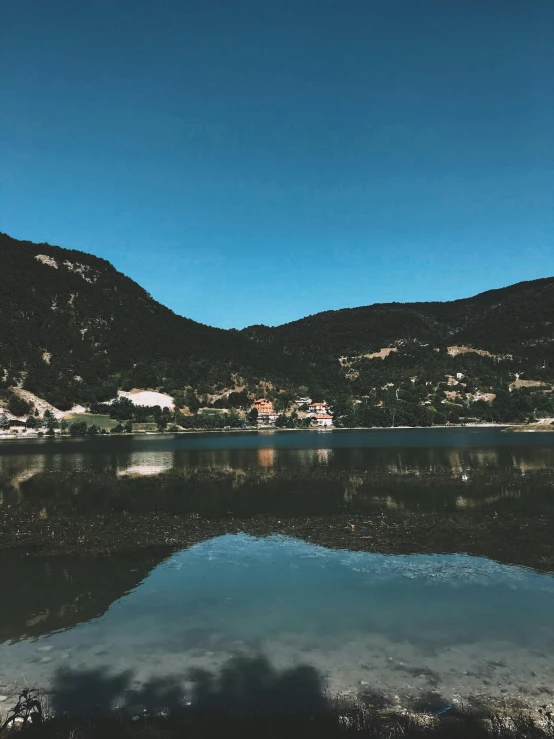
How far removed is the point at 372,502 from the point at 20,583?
812 inches

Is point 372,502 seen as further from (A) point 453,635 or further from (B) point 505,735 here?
(B) point 505,735

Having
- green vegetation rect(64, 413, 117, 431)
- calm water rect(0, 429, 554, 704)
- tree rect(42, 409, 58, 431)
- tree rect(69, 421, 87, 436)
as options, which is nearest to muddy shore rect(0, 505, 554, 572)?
calm water rect(0, 429, 554, 704)

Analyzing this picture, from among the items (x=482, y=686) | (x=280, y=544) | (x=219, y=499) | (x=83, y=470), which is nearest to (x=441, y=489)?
(x=219, y=499)

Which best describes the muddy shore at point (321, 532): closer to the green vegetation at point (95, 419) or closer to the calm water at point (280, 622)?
the calm water at point (280, 622)

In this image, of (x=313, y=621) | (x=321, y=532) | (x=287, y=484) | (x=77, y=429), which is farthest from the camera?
(x=77, y=429)

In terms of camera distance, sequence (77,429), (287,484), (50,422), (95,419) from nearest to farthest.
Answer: (287,484) < (77,429) < (50,422) < (95,419)

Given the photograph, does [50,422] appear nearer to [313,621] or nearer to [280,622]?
[280,622]

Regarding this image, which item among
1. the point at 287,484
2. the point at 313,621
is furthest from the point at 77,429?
the point at 313,621

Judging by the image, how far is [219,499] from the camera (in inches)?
1371

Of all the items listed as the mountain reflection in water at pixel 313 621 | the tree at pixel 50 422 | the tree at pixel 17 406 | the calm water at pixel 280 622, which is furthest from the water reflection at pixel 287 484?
the tree at pixel 17 406

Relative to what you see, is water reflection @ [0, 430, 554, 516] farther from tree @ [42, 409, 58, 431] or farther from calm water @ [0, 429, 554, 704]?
tree @ [42, 409, 58, 431]

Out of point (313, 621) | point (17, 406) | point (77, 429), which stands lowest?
point (313, 621)

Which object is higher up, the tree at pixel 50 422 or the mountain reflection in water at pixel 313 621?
the tree at pixel 50 422

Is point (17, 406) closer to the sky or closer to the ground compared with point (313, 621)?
closer to the sky
